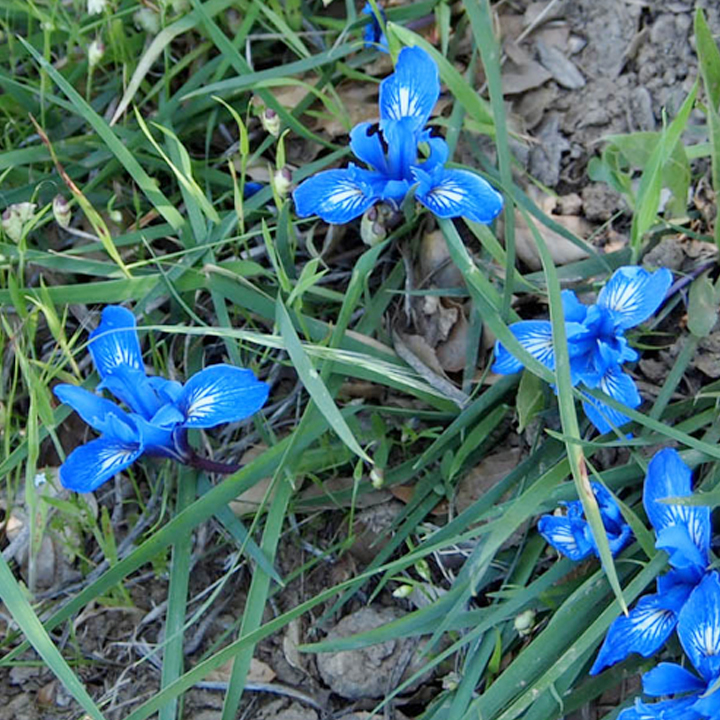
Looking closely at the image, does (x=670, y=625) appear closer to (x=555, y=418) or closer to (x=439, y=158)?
(x=555, y=418)

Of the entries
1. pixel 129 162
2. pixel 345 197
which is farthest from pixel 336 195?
pixel 129 162

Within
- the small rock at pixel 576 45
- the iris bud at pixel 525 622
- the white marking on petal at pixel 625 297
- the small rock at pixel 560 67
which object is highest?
the small rock at pixel 576 45

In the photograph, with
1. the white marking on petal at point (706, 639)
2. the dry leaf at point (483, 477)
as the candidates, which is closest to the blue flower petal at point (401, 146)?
the dry leaf at point (483, 477)

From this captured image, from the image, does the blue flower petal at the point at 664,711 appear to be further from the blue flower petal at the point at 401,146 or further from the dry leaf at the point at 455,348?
the blue flower petal at the point at 401,146

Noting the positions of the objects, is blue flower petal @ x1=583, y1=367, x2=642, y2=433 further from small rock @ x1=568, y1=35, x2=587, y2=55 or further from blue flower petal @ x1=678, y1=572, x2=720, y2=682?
small rock @ x1=568, y1=35, x2=587, y2=55

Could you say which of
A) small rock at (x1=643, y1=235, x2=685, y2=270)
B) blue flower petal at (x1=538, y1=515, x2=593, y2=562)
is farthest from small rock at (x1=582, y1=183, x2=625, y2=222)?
blue flower petal at (x1=538, y1=515, x2=593, y2=562)

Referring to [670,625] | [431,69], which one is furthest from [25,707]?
[431,69]
